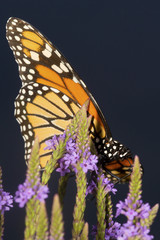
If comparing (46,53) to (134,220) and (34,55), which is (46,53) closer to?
(34,55)

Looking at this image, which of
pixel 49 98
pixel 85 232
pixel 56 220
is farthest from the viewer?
pixel 49 98

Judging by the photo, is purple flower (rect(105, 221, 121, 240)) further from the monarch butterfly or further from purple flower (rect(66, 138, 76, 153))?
the monarch butterfly

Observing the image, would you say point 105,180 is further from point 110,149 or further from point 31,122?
point 31,122

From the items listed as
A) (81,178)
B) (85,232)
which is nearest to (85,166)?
(81,178)

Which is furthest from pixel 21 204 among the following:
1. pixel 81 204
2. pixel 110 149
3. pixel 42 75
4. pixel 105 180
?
pixel 42 75

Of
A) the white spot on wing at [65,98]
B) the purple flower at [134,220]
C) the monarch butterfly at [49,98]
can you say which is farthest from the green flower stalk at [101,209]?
the white spot on wing at [65,98]

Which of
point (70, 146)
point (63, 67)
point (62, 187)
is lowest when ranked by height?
point (62, 187)

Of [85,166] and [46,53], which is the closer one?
[85,166]
